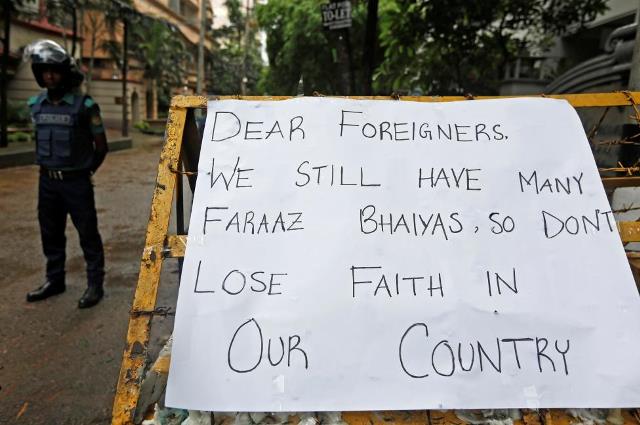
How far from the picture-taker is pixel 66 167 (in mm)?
3369

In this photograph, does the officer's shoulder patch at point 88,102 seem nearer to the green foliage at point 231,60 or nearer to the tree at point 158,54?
the tree at point 158,54

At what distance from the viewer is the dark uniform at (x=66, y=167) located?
132 inches

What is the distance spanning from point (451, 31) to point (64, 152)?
526 cm

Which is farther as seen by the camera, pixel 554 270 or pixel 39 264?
pixel 39 264

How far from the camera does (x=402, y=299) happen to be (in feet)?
4.38

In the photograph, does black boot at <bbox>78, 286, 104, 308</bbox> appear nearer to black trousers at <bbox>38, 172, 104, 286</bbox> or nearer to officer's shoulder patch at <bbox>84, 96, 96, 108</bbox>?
black trousers at <bbox>38, 172, 104, 286</bbox>

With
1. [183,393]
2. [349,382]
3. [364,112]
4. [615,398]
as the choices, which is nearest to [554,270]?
[615,398]

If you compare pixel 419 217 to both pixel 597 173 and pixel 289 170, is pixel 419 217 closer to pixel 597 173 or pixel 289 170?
pixel 289 170

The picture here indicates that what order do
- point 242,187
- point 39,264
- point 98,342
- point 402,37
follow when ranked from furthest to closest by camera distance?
point 402,37 → point 39,264 → point 98,342 → point 242,187

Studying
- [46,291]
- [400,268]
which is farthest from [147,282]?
[46,291]

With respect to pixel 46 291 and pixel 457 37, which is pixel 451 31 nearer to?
pixel 457 37

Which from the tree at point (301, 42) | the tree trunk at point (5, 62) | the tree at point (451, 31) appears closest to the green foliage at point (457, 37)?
the tree at point (451, 31)

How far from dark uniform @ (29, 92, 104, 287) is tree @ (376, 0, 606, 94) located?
14.1 feet

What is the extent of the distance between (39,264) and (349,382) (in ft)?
13.9
